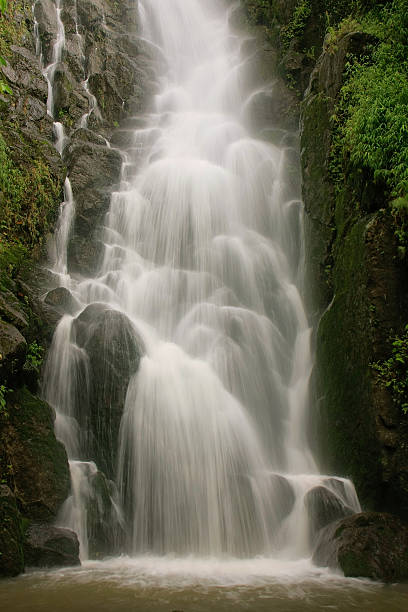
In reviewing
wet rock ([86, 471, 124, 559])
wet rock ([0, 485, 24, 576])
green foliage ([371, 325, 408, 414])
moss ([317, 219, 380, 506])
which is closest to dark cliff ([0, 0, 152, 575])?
wet rock ([0, 485, 24, 576])

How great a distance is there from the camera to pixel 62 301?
9844mm

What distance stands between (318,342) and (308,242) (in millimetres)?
2811

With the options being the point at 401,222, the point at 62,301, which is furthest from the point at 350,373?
the point at 62,301

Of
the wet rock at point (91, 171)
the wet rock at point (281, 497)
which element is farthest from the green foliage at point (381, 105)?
the wet rock at point (91, 171)

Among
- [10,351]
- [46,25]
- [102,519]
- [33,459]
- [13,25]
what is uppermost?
[46,25]

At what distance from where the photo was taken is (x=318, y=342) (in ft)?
29.9

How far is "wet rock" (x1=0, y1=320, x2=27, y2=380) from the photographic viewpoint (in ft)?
22.0

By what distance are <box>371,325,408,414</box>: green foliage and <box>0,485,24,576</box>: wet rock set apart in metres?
5.21

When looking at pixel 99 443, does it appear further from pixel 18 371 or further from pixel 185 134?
pixel 185 134

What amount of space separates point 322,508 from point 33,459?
423 centimetres

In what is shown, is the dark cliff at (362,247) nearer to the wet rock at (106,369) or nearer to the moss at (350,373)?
the moss at (350,373)

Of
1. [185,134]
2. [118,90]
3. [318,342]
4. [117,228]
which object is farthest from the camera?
[118,90]

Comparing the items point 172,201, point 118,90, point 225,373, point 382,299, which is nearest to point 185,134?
point 118,90

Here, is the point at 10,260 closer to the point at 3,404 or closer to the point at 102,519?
the point at 3,404
